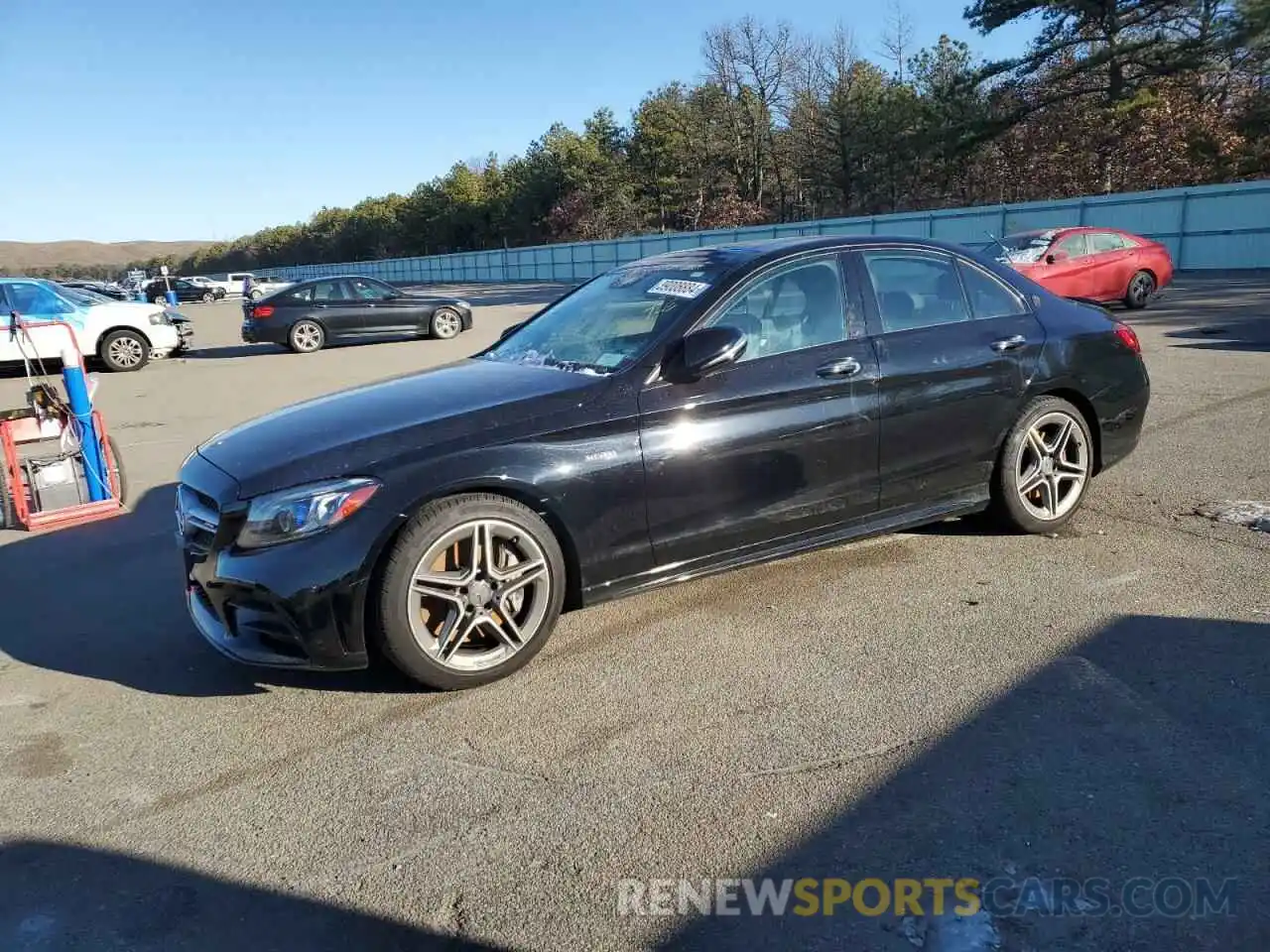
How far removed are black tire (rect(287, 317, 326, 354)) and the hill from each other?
15644 centimetres

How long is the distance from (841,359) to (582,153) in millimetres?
65858

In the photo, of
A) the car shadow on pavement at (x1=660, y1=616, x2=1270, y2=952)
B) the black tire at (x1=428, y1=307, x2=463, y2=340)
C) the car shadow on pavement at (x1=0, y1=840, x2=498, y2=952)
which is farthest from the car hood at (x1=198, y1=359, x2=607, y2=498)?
the black tire at (x1=428, y1=307, x2=463, y2=340)

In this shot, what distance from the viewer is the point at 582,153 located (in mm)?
66312

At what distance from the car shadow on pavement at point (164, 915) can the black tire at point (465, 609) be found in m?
1.04

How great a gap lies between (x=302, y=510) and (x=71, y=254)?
20919 centimetres

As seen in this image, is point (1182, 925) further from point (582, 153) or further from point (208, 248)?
point (208, 248)

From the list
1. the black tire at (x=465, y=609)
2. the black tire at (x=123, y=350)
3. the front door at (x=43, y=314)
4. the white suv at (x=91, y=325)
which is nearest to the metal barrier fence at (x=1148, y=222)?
the white suv at (x=91, y=325)

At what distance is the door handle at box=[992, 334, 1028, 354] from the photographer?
15.9 ft

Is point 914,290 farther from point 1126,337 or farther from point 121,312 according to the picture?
point 121,312

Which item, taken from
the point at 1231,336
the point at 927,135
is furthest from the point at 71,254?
the point at 1231,336

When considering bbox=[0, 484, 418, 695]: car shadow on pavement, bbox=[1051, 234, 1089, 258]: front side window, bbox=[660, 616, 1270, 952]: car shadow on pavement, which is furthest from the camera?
bbox=[1051, 234, 1089, 258]: front side window

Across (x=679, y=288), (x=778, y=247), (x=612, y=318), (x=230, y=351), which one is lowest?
(x=230, y=351)

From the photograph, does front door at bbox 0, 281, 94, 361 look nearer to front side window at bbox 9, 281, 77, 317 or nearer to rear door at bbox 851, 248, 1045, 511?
front side window at bbox 9, 281, 77, 317

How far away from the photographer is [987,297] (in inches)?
197
